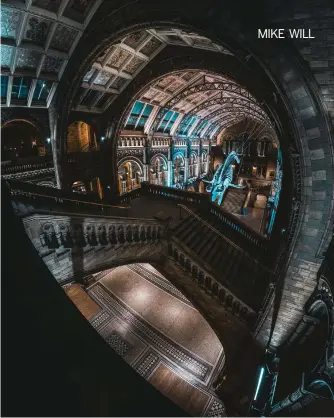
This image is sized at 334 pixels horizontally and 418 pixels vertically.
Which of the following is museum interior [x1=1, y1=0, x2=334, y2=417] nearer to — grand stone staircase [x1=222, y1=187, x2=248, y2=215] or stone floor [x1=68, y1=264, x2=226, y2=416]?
stone floor [x1=68, y1=264, x2=226, y2=416]

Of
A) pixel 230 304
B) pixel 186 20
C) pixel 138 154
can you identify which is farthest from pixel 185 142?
pixel 230 304

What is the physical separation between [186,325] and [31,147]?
19.3 m

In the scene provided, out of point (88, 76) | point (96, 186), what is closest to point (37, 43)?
point (88, 76)

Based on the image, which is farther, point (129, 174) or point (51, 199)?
point (129, 174)

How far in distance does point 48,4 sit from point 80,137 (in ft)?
35.5

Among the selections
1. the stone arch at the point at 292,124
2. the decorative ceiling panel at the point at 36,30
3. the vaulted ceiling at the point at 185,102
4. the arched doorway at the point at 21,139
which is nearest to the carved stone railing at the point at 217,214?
the stone arch at the point at 292,124

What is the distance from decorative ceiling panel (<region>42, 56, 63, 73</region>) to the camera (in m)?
10.8

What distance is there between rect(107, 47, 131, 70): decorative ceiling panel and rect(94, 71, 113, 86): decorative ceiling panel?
675 millimetres

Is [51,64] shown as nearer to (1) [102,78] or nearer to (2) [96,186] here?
(1) [102,78]

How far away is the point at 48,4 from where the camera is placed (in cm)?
856

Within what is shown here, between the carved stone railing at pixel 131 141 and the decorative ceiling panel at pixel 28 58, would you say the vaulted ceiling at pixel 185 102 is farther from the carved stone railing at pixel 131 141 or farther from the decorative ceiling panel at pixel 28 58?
the decorative ceiling panel at pixel 28 58

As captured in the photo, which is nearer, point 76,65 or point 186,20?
point 186,20

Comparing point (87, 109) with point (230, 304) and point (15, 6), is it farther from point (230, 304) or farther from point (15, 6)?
point (230, 304)

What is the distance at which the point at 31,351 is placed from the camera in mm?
1228
